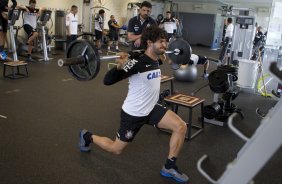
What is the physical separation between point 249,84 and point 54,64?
4.17 meters

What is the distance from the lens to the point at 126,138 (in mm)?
2191

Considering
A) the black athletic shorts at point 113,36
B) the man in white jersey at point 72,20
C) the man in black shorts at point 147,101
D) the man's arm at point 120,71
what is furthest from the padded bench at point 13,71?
the black athletic shorts at point 113,36

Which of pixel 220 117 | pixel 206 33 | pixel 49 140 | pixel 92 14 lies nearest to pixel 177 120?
pixel 49 140

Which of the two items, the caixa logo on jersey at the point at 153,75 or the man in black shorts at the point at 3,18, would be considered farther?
the man in black shorts at the point at 3,18

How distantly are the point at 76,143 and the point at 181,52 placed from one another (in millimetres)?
1363

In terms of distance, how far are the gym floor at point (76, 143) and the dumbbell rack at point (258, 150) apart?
0.38 ft

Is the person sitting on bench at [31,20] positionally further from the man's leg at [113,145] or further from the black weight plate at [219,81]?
the man's leg at [113,145]

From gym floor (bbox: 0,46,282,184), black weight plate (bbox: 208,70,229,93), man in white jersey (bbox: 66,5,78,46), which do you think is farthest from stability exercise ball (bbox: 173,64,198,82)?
man in white jersey (bbox: 66,5,78,46)

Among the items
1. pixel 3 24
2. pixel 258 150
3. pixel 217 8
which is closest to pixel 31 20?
pixel 3 24

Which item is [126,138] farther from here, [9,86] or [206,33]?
[206,33]

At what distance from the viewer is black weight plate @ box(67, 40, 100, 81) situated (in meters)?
1.96

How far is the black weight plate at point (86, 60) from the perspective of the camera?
1.96 m

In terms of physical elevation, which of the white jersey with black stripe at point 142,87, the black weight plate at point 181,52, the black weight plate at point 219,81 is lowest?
the black weight plate at point 219,81

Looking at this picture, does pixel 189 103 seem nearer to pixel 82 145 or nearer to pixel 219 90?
pixel 219 90
